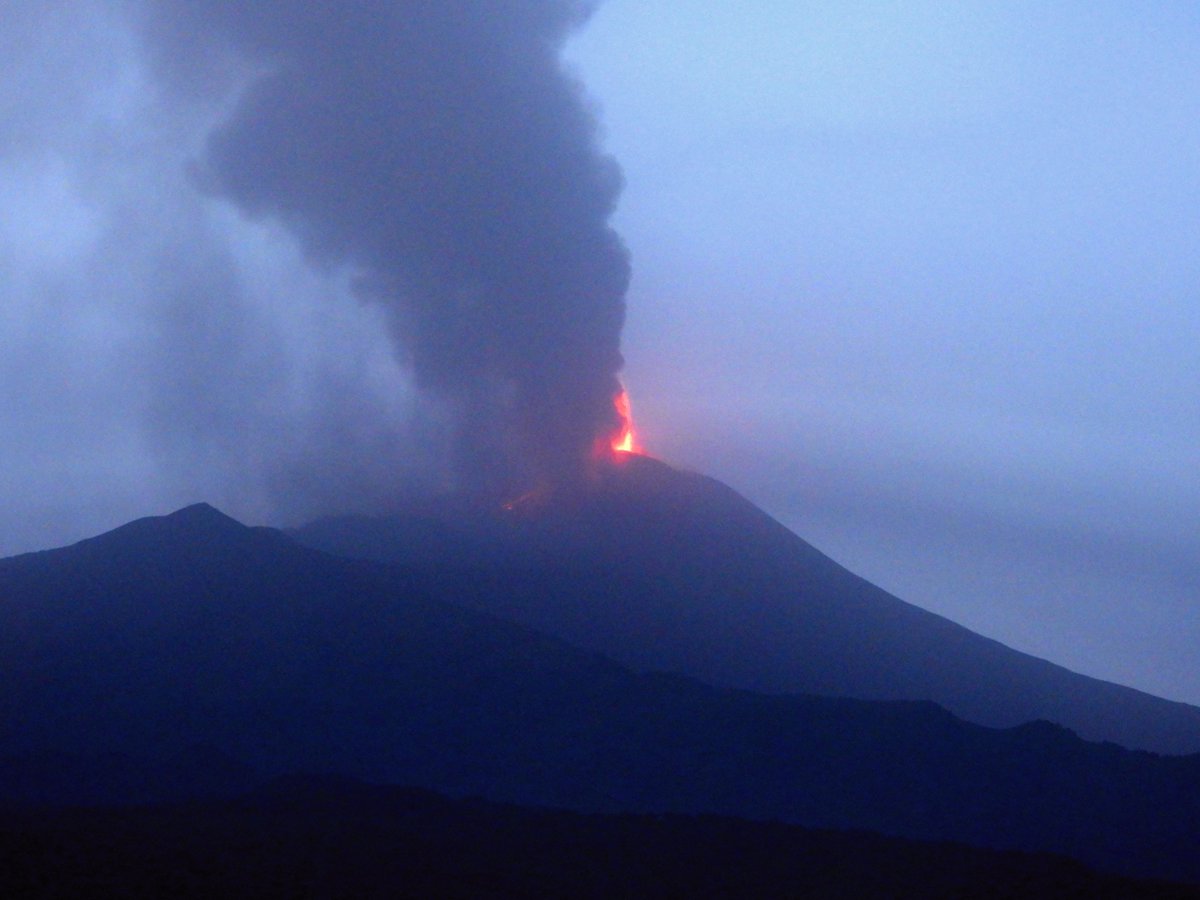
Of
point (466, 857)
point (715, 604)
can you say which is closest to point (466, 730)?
point (466, 857)

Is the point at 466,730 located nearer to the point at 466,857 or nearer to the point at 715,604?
the point at 466,857

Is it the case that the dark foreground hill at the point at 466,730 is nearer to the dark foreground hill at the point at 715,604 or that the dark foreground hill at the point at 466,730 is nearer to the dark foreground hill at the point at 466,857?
the dark foreground hill at the point at 466,857

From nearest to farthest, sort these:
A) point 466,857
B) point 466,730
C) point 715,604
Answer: point 466,857
point 466,730
point 715,604

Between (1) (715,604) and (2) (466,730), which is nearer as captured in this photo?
(2) (466,730)

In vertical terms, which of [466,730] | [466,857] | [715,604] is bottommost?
[466,857]

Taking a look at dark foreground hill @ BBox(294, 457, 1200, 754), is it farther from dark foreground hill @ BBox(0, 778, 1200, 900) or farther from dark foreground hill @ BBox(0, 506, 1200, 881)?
dark foreground hill @ BBox(0, 778, 1200, 900)

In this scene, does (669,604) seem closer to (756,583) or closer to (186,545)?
(756,583)

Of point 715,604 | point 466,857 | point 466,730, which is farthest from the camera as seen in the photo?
point 715,604

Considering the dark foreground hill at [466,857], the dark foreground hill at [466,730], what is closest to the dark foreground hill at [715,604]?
the dark foreground hill at [466,730]
